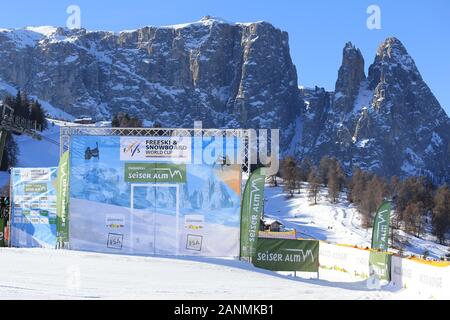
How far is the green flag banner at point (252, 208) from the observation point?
2114 centimetres

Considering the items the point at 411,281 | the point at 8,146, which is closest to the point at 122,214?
the point at 411,281

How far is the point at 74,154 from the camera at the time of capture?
23.6m

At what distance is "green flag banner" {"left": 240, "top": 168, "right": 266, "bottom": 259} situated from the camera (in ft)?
69.4

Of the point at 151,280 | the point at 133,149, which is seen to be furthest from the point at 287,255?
the point at 151,280

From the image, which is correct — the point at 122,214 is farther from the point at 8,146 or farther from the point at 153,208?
the point at 8,146

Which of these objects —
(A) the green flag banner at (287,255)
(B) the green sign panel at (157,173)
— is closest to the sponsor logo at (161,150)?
(B) the green sign panel at (157,173)

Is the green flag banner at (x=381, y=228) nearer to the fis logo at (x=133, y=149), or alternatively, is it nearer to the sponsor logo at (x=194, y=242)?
the sponsor logo at (x=194, y=242)

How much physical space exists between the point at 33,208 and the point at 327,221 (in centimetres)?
6148

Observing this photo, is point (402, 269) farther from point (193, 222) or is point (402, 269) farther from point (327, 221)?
point (327, 221)

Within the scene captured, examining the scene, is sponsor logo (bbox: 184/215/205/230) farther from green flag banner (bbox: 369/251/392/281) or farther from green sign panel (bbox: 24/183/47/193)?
green flag banner (bbox: 369/251/392/281)

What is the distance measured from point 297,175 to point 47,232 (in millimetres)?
84853

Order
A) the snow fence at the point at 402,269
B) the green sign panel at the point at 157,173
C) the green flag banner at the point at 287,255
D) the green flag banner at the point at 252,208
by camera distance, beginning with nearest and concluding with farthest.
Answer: the snow fence at the point at 402,269
the green flag banner at the point at 252,208
the green flag banner at the point at 287,255
the green sign panel at the point at 157,173

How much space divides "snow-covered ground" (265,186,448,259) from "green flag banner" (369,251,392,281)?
140ft
